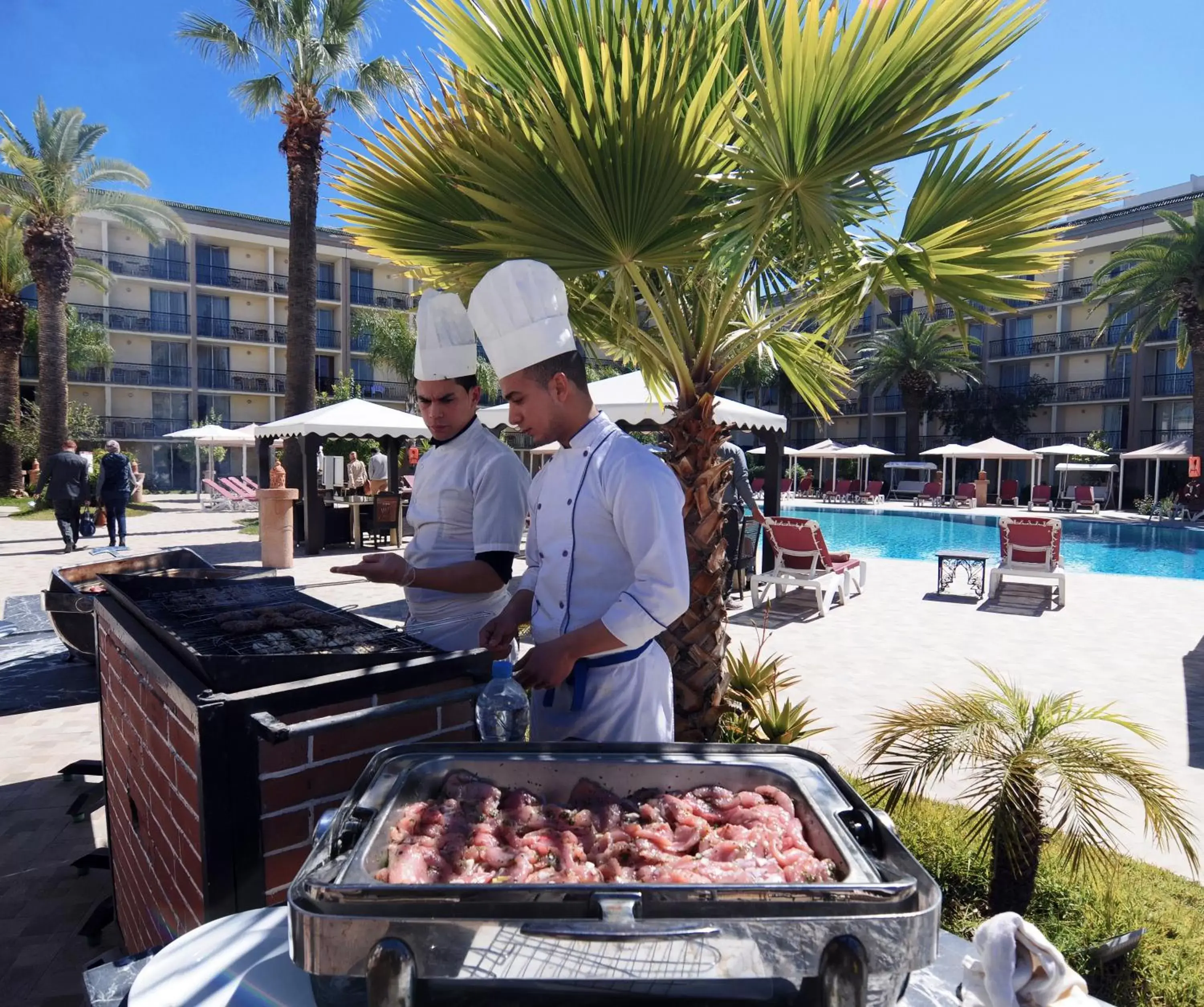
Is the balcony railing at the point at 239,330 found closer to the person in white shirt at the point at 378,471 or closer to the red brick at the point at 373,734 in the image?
the person in white shirt at the point at 378,471

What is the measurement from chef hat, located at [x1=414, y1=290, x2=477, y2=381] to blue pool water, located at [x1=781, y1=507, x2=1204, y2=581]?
1452cm

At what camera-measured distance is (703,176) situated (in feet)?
9.75

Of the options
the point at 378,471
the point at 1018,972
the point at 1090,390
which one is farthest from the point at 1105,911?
the point at 1090,390

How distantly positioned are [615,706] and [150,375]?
159ft

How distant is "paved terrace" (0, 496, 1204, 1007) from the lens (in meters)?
3.13

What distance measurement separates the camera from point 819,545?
31.0ft

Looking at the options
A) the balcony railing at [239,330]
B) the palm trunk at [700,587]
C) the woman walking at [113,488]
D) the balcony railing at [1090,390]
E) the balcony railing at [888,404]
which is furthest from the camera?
the balcony railing at [888,404]

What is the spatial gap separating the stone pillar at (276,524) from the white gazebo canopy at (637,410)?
140 inches

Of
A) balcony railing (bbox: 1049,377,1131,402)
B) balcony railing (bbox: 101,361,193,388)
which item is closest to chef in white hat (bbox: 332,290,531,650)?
balcony railing (bbox: 1049,377,1131,402)

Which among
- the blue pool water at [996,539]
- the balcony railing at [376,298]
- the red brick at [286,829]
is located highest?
the balcony railing at [376,298]

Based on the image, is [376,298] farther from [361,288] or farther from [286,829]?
[286,829]

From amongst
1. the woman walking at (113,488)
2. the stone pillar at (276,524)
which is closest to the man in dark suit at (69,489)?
the woman walking at (113,488)

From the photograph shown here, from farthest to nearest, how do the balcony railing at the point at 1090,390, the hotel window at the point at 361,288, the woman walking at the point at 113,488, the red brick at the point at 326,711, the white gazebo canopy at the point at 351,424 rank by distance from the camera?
the hotel window at the point at 361,288 < the balcony railing at the point at 1090,390 < the woman walking at the point at 113,488 < the white gazebo canopy at the point at 351,424 < the red brick at the point at 326,711

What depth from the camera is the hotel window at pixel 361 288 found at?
4759 cm
